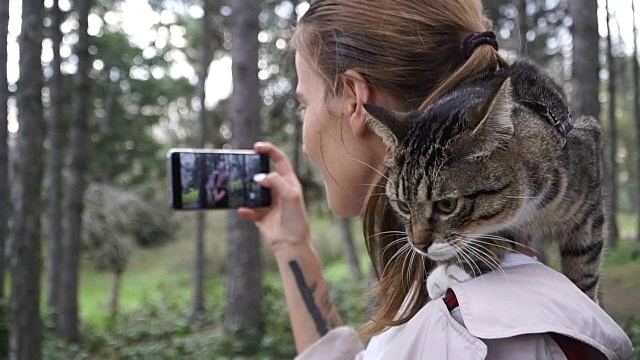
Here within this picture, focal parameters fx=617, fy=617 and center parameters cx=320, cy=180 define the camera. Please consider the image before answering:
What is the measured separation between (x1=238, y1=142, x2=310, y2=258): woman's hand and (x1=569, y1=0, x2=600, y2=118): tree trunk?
12.7ft

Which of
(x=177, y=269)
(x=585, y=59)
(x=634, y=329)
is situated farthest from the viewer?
(x=177, y=269)

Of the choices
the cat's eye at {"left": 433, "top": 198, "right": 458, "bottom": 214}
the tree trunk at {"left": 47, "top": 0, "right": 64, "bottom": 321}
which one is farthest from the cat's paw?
the tree trunk at {"left": 47, "top": 0, "right": 64, "bottom": 321}

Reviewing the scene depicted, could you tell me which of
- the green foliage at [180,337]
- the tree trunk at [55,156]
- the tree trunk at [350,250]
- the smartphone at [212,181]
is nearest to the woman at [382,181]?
the smartphone at [212,181]

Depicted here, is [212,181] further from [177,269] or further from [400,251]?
[177,269]

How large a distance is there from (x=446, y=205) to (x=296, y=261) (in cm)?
70

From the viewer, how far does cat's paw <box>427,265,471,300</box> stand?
1.23 meters

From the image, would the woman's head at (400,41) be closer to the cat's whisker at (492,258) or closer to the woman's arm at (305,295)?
the cat's whisker at (492,258)

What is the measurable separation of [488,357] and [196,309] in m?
8.42

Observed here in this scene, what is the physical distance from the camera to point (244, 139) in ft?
20.7

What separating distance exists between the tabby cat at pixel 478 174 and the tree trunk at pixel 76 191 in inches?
262

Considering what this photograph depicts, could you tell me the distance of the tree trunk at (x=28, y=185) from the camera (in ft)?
12.4

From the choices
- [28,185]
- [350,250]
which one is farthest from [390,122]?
[350,250]

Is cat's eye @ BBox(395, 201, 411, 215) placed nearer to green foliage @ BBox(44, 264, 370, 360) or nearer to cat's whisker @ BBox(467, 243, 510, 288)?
cat's whisker @ BBox(467, 243, 510, 288)

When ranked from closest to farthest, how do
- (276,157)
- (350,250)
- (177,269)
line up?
(276,157) → (350,250) → (177,269)
